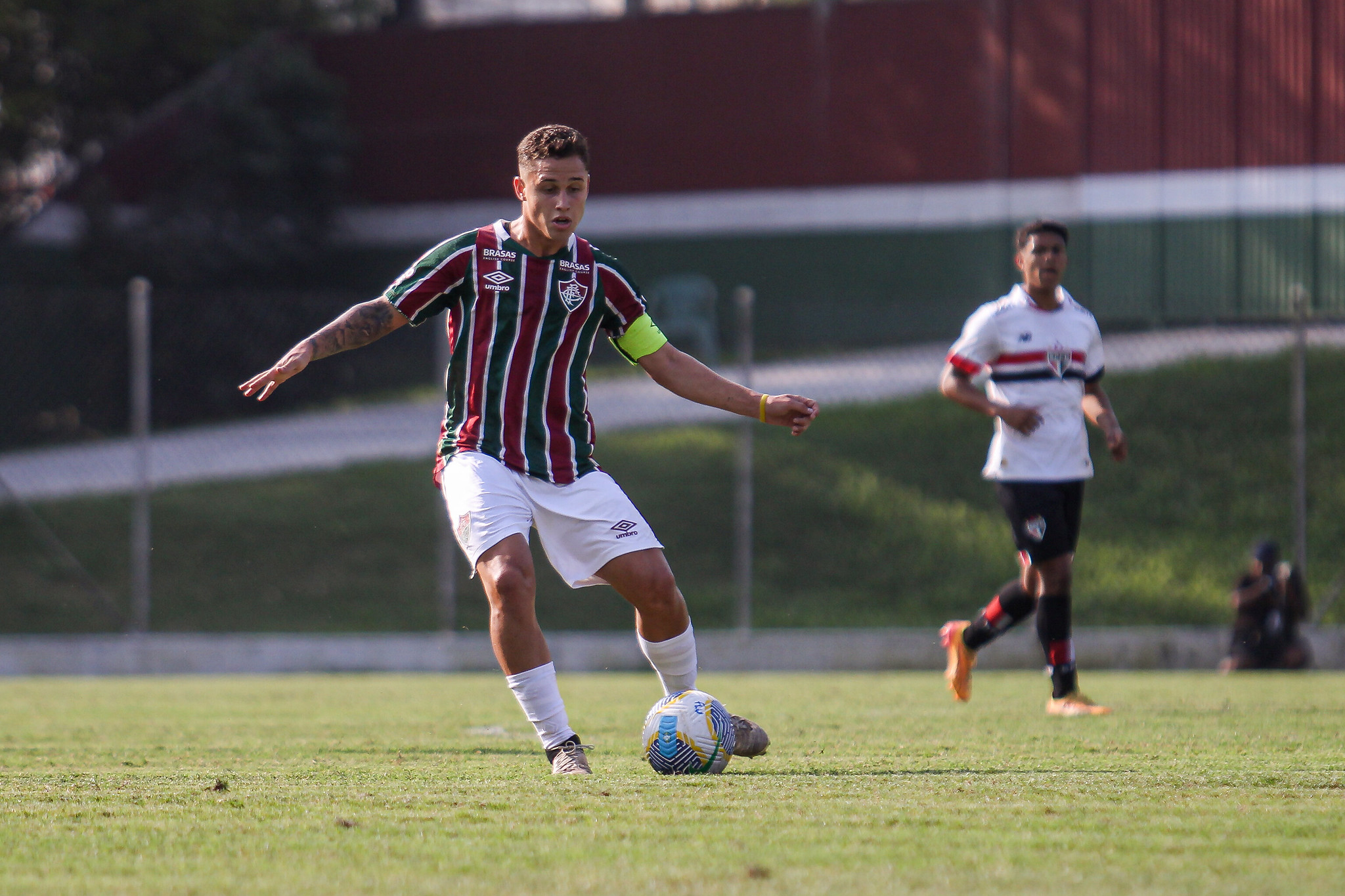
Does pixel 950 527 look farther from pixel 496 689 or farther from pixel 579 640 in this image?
pixel 496 689

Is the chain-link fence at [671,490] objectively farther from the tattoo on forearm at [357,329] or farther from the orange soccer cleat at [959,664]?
the tattoo on forearm at [357,329]

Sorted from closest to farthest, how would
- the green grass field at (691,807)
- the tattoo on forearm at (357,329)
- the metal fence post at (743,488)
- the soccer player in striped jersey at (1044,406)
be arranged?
the green grass field at (691,807) < the tattoo on forearm at (357,329) < the soccer player in striped jersey at (1044,406) < the metal fence post at (743,488)

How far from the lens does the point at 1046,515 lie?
283 inches

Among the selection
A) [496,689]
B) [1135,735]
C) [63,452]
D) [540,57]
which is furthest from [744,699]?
[540,57]

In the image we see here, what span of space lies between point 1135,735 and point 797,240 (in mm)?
18314

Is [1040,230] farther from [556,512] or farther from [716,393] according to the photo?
[556,512]

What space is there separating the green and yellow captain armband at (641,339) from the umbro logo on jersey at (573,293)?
0.24m

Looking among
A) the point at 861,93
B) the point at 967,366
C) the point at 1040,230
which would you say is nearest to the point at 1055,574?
the point at 967,366

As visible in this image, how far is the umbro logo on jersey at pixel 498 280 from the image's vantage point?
5113 mm

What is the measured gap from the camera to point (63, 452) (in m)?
14.3

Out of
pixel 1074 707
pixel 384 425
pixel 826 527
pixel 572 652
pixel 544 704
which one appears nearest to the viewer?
pixel 544 704

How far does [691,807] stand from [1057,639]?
3.68 metres

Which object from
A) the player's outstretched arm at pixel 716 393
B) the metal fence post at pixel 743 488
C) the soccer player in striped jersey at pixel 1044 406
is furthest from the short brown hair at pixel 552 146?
the metal fence post at pixel 743 488

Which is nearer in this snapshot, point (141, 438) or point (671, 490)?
point (141, 438)
